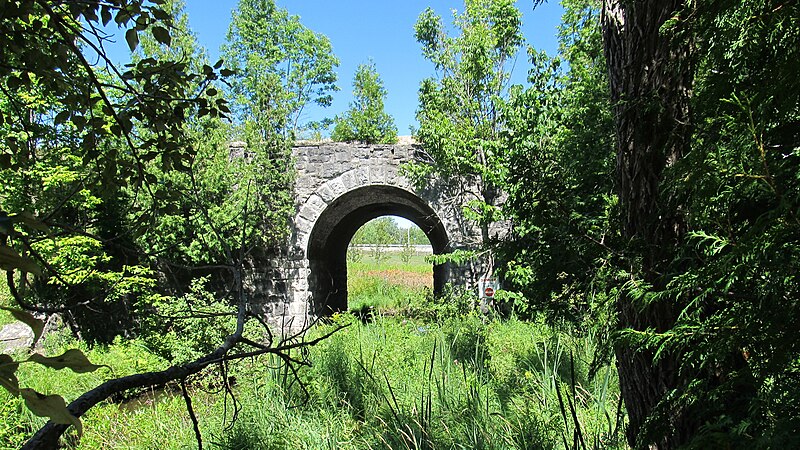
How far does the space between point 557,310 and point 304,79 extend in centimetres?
1917

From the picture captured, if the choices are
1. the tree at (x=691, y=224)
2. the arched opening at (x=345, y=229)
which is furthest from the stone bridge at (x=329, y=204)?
the tree at (x=691, y=224)

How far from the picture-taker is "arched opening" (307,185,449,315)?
9.05m

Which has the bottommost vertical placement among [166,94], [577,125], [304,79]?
[166,94]

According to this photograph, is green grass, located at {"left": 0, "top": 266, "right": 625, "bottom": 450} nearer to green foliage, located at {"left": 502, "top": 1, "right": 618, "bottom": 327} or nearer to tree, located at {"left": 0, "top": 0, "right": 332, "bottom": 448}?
green foliage, located at {"left": 502, "top": 1, "right": 618, "bottom": 327}

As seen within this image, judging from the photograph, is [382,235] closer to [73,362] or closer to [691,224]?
[691,224]

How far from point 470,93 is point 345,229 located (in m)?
5.44

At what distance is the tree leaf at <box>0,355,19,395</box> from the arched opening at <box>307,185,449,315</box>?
294 inches

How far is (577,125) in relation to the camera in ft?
15.0

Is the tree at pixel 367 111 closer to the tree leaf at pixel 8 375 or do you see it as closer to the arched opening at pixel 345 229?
the arched opening at pixel 345 229

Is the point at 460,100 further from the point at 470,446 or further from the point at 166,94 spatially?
the point at 166,94

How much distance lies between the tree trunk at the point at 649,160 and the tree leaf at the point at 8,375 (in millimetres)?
1633

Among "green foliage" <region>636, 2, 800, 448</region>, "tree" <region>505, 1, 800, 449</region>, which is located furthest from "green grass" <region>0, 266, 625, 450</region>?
"green foliage" <region>636, 2, 800, 448</region>

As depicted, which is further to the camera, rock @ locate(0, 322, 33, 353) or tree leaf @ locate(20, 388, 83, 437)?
rock @ locate(0, 322, 33, 353)

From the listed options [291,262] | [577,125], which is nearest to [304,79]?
[291,262]
